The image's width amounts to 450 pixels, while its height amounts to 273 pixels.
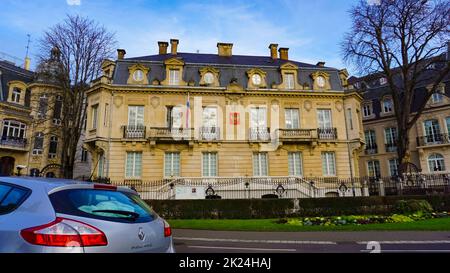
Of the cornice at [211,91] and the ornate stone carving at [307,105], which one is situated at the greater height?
the cornice at [211,91]

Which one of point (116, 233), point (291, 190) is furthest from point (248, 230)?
point (291, 190)

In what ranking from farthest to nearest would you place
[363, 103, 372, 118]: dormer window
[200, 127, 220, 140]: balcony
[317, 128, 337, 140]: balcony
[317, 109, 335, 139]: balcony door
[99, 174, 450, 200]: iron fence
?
[363, 103, 372, 118]: dormer window < [317, 109, 335, 139]: balcony door < [317, 128, 337, 140]: balcony < [200, 127, 220, 140]: balcony < [99, 174, 450, 200]: iron fence

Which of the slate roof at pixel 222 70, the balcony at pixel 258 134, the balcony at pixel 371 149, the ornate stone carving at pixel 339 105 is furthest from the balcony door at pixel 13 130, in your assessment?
the balcony at pixel 371 149

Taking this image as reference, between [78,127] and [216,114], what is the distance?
496 inches

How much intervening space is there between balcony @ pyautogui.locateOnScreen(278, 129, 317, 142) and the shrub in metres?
11.7

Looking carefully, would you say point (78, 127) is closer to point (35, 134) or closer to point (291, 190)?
point (35, 134)

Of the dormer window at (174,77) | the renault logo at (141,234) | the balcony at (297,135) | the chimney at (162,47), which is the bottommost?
the renault logo at (141,234)

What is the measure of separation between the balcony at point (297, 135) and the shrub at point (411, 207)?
11742mm

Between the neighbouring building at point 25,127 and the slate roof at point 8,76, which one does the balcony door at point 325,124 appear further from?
the slate roof at point 8,76

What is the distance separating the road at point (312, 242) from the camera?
290 inches

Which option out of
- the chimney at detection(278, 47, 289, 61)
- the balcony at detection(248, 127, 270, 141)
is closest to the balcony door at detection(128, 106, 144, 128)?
the balcony at detection(248, 127, 270, 141)

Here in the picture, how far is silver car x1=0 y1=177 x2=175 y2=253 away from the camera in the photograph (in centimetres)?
263

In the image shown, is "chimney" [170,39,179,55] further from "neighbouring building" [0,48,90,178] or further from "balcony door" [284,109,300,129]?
"balcony door" [284,109,300,129]
